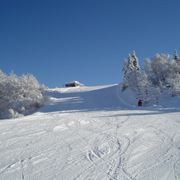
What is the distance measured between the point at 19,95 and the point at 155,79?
69.7 feet

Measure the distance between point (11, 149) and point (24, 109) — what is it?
2952cm

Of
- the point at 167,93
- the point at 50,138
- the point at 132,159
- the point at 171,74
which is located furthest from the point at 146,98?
the point at 132,159

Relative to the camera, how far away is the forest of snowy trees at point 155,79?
41.1 m

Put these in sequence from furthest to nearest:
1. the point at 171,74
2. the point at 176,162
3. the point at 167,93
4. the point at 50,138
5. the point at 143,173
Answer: the point at 171,74, the point at 167,93, the point at 50,138, the point at 176,162, the point at 143,173

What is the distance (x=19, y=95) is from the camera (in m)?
40.2

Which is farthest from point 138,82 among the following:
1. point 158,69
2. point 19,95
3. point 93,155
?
point 93,155

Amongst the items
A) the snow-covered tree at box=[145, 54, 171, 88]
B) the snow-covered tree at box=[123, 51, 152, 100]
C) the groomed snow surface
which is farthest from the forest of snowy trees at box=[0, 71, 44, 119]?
the groomed snow surface

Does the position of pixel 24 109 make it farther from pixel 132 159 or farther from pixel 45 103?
pixel 132 159

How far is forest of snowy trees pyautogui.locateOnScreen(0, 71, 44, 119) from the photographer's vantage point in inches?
1545

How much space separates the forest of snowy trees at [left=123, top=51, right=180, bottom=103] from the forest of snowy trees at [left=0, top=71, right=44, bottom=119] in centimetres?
1437

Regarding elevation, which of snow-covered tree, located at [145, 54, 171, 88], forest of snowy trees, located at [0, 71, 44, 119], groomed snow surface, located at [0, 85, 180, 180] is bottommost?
groomed snow surface, located at [0, 85, 180, 180]

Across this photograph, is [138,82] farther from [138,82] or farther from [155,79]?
[155,79]

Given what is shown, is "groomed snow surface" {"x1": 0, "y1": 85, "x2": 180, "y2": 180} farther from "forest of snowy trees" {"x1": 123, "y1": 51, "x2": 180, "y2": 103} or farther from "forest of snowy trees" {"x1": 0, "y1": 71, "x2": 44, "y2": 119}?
"forest of snowy trees" {"x1": 123, "y1": 51, "x2": 180, "y2": 103}

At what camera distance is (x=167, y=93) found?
138 ft
